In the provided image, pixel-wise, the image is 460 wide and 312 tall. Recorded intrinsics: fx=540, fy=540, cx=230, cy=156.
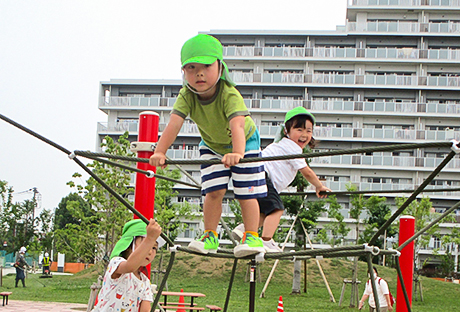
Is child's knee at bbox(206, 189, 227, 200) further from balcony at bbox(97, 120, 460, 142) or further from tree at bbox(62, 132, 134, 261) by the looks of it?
balcony at bbox(97, 120, 460, 142)

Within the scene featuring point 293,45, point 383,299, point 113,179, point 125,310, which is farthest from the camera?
point 293,45

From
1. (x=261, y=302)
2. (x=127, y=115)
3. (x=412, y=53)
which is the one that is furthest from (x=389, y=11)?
(x=261, y=302)

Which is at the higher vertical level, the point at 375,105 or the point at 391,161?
the point at 375,105

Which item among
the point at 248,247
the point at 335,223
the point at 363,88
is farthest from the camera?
the point at 363,88

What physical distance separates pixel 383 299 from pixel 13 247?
3330 centimetres

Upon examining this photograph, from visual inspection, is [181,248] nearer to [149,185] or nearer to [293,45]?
[149,185]

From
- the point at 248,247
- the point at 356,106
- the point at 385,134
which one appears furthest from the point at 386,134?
the point at 248,247

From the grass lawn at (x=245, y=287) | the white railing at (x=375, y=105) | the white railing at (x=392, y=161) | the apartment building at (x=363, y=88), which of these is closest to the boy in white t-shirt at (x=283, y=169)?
the grass lawn at (x=245, y=287)

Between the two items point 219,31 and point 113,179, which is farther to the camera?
point 219,31

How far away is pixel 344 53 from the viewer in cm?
3781

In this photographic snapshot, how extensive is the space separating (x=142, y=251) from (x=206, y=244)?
0.42 meters

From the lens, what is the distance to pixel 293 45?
39656 mm

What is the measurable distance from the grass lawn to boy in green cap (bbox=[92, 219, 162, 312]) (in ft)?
32.5

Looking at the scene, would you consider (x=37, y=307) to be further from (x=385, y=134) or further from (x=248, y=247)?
(x=385, y=134)
